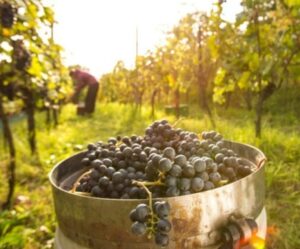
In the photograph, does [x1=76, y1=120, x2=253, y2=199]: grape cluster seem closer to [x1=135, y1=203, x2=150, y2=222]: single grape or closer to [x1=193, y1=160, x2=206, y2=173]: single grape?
[x1=193, y1=160, x2=206, y2=173]: single grape

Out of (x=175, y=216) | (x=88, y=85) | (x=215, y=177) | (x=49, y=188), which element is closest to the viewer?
(x=175, y=216)

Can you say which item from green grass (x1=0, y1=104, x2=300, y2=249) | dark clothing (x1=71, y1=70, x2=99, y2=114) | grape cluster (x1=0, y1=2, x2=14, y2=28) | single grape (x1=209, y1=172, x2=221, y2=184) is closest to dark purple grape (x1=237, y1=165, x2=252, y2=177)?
single grape (x1=209, y1=172, x2=221, y2=184)

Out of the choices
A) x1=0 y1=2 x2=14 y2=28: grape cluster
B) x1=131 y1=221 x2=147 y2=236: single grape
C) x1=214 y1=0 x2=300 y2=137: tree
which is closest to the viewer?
x1=131 y1=221 x2=147 y2=236: single grape

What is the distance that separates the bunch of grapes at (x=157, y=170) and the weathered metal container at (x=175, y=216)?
5 centimetres

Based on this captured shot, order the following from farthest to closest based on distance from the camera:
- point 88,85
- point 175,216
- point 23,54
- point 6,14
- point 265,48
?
point 88,85
point 265,48
point 23,54
point 6,14
point 175,216

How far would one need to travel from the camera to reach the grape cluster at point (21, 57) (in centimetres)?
300

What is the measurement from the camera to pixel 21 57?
3.13 meters

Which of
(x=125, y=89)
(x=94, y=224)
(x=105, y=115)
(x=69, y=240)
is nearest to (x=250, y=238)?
(x=94, y=224)

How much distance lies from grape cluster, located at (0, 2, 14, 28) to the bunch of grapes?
1.06 meters

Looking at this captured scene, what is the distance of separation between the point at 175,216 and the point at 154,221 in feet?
0.34

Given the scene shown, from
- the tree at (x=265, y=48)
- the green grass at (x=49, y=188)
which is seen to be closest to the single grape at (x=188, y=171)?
the green grass at (x=49, y=188)

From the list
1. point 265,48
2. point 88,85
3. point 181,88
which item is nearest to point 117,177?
point 265,48

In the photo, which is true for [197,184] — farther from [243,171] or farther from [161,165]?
[243,171]

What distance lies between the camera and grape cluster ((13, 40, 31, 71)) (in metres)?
3.00
